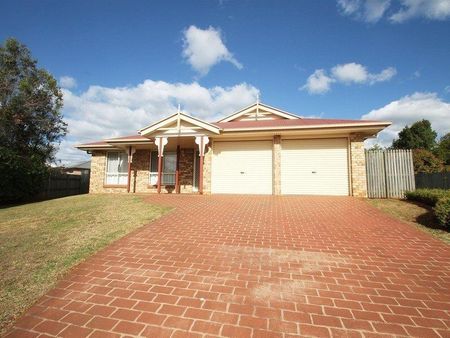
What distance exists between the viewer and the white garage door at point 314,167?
504 inches

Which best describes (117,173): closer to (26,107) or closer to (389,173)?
(26,107)

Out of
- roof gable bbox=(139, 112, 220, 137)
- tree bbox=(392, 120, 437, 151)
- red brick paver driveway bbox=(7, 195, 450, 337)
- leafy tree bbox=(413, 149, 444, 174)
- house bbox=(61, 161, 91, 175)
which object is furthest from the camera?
tree bbox=(392, 120, 437, 151)

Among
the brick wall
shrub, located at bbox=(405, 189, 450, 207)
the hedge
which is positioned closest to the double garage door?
the brick wall

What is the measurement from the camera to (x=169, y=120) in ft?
46.2

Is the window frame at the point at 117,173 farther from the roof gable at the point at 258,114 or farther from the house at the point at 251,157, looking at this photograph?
the roof gable at the point at 258,114

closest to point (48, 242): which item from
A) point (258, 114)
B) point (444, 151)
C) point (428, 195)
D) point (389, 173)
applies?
point (428, 195)

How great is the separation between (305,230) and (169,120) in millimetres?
10200

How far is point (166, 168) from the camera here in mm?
16344

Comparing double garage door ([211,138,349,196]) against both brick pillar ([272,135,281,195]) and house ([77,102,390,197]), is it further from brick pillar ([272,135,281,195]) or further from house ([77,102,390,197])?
brick pillar ([272,135,281,195])

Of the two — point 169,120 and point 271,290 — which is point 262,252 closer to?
point 271,290

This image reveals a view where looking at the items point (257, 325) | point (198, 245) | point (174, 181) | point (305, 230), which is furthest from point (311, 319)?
point (174, 181)

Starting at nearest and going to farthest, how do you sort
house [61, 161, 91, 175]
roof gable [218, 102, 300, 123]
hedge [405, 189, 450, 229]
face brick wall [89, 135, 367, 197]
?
hedge [405, 189, 450, 229], face brick wall [89, 135, 367, 197], roof gable [218, 102, 300, 123], house [61, 161, 91, 175]

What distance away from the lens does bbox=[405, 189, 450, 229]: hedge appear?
6613 millimetres

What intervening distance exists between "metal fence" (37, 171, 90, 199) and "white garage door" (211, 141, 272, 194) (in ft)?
41.5
